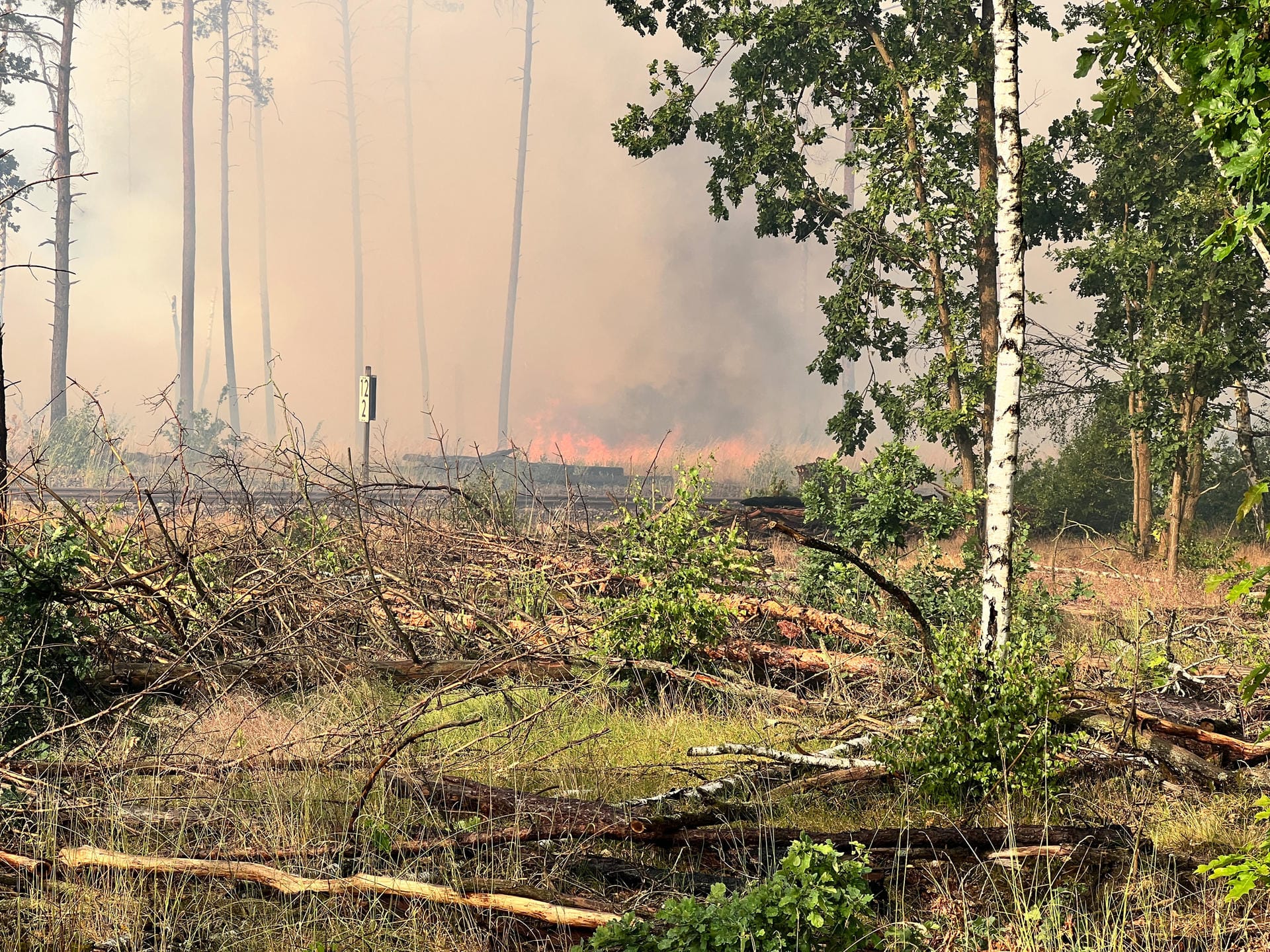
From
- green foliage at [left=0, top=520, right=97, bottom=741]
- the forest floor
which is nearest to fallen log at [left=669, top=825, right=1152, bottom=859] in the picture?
the forest floor

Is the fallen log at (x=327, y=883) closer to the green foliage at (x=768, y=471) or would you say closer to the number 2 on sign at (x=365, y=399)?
the number 2 on sign at (x=365, y=399)

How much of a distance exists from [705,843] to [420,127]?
7686cm

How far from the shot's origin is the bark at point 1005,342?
5777mm

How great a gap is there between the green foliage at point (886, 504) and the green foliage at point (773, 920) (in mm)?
4803

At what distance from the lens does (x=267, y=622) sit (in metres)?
8.12

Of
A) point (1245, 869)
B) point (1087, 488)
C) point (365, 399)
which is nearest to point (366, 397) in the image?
point (365, 399)

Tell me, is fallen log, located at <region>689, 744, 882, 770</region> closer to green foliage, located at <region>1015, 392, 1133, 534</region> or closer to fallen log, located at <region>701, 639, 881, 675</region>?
fallen log, located at <region>701, 639, 881, 675</region>

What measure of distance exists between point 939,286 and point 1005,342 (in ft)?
34.2

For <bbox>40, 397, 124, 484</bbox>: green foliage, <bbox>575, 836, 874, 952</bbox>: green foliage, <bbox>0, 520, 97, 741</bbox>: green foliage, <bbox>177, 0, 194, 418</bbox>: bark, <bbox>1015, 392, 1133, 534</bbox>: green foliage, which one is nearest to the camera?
<bbox>575, 836, 874, 952</bbox>: green foliage

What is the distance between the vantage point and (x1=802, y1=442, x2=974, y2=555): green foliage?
8.09 meters

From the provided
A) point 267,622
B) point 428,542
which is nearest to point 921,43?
point 428,542

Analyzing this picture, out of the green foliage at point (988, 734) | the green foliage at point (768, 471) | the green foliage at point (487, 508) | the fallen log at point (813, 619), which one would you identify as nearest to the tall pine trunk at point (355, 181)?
the green foliage at point (768, 471)

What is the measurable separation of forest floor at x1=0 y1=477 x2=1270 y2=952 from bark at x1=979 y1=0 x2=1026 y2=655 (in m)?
0.84

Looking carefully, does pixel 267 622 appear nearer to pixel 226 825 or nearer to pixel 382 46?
pixel 226 825
